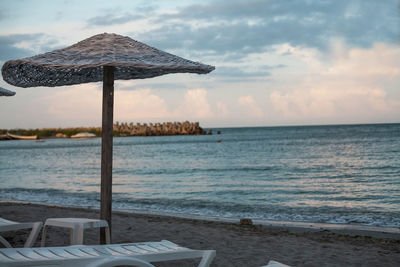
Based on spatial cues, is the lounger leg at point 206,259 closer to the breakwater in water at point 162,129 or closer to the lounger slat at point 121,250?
the lounger slat at point 121,250

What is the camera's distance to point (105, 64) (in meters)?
3.18

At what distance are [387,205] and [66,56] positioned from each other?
874 centimetres

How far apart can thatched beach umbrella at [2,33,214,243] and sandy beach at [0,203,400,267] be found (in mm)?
1384

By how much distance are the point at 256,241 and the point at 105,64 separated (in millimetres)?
3376

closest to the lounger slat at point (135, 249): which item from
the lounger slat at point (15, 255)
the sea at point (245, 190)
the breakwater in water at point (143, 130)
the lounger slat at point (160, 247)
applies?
the lounger slat at point (160, 247)

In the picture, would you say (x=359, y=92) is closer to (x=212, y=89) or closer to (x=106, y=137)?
(x=212, y=89)

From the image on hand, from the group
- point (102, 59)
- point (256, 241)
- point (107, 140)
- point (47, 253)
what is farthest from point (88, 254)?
point (256, 241)

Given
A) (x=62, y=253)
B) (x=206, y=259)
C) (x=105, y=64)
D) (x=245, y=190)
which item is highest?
(x=105, y=64)

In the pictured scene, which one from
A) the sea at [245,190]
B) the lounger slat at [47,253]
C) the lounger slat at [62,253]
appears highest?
the lounger slat at [47,253]

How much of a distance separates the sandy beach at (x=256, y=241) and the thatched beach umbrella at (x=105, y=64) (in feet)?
4.54

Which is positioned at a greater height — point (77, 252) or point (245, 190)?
point (77, 252)

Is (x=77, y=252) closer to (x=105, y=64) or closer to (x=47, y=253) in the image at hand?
(x=47, y=253)

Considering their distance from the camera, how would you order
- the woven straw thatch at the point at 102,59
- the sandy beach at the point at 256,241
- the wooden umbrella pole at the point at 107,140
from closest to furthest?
the woven straw thatch at the point at 102,59 < the wooden umbrella pole at the point at 107,140 < the sandy beach at the point at 256,241

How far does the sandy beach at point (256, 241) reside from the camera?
15.0 ft
